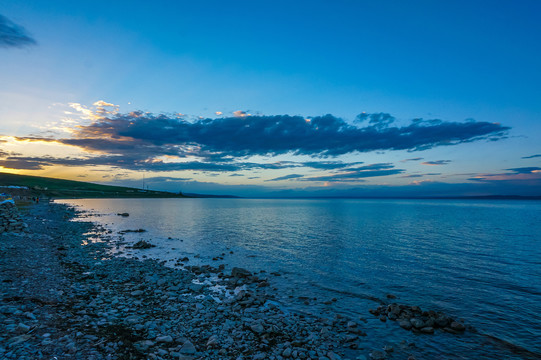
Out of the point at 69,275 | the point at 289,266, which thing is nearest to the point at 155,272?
the point at 69,275

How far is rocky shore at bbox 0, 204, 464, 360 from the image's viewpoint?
10469mm

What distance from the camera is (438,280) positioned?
23406mm

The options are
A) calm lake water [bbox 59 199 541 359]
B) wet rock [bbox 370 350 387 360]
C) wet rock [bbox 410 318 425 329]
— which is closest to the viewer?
wet rock [bbox 370 350 387 360]

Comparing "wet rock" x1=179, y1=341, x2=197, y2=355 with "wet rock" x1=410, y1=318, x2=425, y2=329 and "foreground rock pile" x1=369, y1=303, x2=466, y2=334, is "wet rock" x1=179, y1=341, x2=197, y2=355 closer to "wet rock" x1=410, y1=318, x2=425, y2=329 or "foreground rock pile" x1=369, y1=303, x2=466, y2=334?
"foreground rock pile" x1=369, y1=303, x2=466, y2=334

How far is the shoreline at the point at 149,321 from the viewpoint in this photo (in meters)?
10.4

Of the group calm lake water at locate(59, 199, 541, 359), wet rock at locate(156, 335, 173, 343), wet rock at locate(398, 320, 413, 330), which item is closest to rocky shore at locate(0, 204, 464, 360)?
wet rock at locate(156, 335, 173, 343)

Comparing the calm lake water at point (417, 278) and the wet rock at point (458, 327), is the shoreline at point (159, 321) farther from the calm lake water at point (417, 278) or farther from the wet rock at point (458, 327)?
the wet rock at point (458, 327)

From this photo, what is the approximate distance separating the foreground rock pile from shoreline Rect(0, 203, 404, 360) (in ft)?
7.14

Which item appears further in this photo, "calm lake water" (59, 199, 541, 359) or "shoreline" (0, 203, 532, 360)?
"calm lake water" (59, 199, 541, 359)

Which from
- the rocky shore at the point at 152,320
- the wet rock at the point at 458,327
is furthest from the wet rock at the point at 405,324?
the wet rock at the point at 458,327

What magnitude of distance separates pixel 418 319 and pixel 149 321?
556 inches

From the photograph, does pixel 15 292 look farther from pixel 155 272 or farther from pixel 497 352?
pixel 497 352

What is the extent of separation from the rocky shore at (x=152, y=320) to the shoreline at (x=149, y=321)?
4cm

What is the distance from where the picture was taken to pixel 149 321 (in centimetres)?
1316
